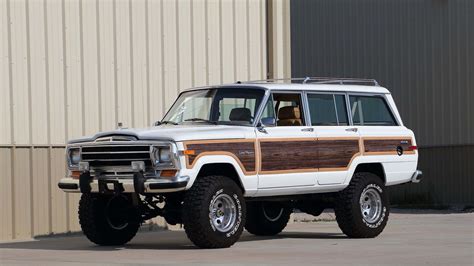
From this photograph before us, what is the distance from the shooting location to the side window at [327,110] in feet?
53.0

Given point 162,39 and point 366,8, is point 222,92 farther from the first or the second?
point 366,8

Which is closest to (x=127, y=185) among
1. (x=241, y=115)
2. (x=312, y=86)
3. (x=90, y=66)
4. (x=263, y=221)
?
(x=241, y=115)

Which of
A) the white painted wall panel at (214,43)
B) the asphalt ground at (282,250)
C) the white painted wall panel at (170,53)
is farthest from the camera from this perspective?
the white painted wall panel at (214,43)

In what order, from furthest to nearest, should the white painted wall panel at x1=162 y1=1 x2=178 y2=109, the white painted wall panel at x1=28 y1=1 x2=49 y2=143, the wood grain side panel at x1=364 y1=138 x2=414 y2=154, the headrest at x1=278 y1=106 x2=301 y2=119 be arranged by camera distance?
1. the white painted wall panel at x1=162 y1=1 x2=178 y2=109
2. the white painted wall panel at x1=28 y1=1 x2=49 y2=143
3. the wood grain side panel at x1=364 y1=138 x2=414 y2=154
4. the headrest at x1=278 y1=106 x2=301 y2=119

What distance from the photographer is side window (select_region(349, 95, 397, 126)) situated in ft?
54.9

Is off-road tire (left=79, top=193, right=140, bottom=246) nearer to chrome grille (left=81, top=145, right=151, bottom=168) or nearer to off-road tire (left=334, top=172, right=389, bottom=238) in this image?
chrome grille (left=81, top=145, right=151, bottom=168)

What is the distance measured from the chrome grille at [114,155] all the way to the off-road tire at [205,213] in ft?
2.23

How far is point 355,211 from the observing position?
16.2 meters

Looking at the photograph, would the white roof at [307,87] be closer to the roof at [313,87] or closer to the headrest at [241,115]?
the roof at [313,87]

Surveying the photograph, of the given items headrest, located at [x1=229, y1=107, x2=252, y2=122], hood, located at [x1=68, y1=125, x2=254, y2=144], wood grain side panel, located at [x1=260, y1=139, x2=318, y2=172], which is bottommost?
wood grain side panel, located at [x1=260, y1=139, x2=318, y2=172]

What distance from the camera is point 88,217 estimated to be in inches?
611

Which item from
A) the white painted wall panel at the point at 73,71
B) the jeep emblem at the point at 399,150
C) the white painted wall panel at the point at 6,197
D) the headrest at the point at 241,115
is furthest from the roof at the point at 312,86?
the white painted wall panel at the point at 6,197

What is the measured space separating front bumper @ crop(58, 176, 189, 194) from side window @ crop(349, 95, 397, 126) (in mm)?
3588

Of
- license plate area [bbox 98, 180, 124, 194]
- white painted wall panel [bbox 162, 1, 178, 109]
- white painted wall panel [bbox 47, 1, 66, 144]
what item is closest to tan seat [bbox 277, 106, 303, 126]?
license plate area [bbox 98, 180, 124, 194]
